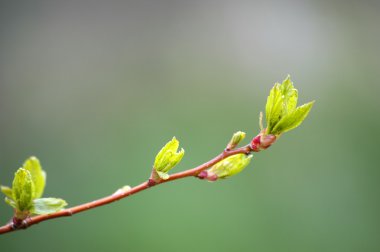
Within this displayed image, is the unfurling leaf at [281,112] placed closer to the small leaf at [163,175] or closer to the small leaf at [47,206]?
the small leaf at [163,175]

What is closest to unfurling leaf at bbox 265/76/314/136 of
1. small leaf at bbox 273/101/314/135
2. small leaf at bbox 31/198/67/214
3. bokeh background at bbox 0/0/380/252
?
small leaf at bbox 273/101/314/135

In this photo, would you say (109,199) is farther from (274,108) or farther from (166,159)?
(274,108)

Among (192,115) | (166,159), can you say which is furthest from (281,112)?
(192,115)

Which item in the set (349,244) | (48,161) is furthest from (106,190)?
(349,244)

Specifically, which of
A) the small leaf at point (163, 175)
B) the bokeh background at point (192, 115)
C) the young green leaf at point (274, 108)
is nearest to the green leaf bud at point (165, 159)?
the small leaf at point (163, 175)

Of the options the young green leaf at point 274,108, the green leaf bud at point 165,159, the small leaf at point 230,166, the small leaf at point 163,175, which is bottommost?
the small leaf at point 230,166

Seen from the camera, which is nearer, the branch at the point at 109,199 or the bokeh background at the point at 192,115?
the branch at the point at 109,199

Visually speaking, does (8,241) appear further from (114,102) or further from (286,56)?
(286,56)
